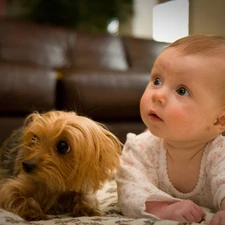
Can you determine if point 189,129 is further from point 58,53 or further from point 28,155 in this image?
point 58,53

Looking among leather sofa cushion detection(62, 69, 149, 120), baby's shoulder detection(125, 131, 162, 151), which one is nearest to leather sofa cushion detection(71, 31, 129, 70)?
leather sofa cushion detection(62, 69, 149, 120)

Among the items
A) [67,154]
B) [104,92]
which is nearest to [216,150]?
[67,154]

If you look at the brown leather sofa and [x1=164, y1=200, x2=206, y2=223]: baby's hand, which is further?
the brown leather sofa

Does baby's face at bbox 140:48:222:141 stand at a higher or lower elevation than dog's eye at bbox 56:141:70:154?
higher

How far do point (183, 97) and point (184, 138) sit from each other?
Answer: 0.11 metres

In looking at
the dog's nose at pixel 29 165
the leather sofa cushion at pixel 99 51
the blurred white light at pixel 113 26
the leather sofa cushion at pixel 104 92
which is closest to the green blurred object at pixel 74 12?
the blurred white light at pixel 113 26

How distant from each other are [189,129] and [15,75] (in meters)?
1.11

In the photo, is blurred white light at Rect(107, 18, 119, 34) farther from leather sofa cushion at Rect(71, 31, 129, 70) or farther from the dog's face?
the dog's face

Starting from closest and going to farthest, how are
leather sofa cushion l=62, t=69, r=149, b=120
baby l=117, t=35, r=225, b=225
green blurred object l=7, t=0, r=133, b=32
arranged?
baby l=117, t=35, r=225, b=225 < leather sofa cushion l=62, t=69, r=149, b=120 < green blurred object l=7, t=0, r=133, b=32

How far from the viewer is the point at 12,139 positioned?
1.35 meters

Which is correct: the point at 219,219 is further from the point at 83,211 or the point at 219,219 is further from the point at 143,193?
the point at 83,211

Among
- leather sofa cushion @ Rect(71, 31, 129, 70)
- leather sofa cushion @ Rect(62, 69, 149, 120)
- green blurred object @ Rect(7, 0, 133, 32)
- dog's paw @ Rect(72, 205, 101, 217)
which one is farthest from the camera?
green blurred object @ Rect(7, 0, 133, 32)

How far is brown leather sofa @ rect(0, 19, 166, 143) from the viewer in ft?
5.95

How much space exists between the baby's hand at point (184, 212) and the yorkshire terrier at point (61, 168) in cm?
22
